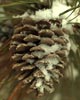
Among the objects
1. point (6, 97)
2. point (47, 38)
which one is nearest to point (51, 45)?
point (47, 38)

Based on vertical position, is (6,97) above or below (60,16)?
below

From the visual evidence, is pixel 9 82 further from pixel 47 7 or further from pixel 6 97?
pixel 47 7
